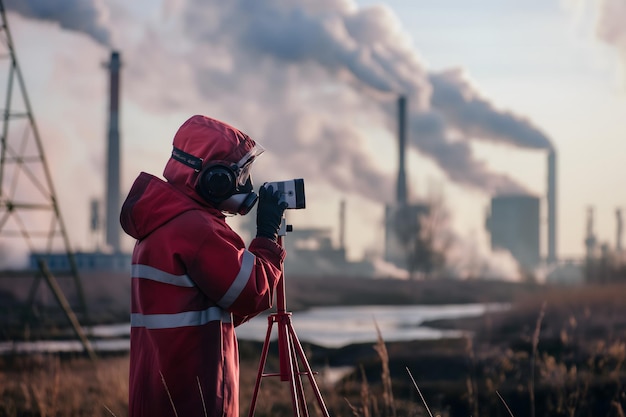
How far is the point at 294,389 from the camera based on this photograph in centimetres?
379

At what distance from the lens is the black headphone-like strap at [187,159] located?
374cm

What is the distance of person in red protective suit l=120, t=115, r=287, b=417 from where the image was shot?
3.59 meters

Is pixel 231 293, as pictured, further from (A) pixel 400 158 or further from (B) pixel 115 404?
(A) pixel 400 158

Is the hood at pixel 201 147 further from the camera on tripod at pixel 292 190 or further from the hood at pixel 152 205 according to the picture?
the camera on tripod at pixel 292 190

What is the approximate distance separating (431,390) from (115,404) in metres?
4.34

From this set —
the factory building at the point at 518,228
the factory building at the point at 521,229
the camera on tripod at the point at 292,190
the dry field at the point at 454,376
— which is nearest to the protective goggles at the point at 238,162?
the camera on tripod at the point at 292,190

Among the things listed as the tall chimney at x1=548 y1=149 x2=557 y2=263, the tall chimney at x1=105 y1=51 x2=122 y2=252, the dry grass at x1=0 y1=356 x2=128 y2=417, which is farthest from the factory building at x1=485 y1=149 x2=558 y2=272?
the dry grass at x1=0 y1=356 x2=128 y2=417

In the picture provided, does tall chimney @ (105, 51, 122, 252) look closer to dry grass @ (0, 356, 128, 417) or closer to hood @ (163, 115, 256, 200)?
dry grass @ (0, 356, 128, 417)

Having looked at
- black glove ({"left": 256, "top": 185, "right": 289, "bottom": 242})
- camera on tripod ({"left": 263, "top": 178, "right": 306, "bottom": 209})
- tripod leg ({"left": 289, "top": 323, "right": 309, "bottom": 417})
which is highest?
camera on tripod ({"left": 263, "top": 178, "right": 306, "bottom": 209})

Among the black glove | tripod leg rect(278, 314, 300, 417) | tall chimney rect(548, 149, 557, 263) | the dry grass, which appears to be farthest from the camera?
tall chimney rect(548, 149, 557, 263)

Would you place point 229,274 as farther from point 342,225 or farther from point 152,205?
point 342,225

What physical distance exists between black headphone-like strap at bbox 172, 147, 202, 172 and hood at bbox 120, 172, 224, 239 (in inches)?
4.4

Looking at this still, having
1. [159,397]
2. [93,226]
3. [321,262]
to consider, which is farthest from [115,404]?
[321,262]

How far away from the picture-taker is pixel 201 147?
3.77m
